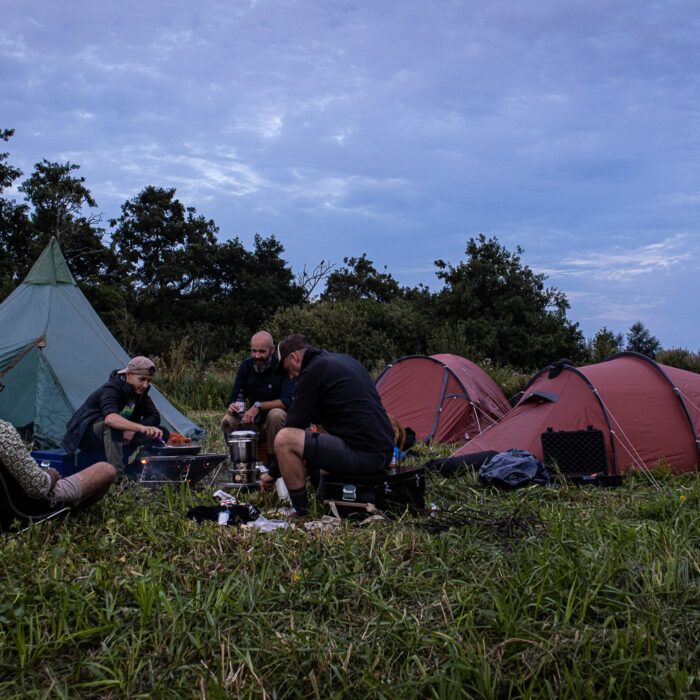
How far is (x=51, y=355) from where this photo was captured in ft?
26.5

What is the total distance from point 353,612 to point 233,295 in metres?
30.7

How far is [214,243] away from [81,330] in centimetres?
2567

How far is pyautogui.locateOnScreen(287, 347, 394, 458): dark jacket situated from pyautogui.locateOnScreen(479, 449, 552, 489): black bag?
1.38 metres

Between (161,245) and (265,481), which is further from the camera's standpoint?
(161,245)

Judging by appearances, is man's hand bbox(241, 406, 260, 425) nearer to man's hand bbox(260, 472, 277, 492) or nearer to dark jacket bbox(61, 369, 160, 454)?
dark jacket bbox(61, 369, 160, 454)

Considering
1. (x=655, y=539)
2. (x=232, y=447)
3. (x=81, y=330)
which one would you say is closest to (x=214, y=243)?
(x=81, y=330)

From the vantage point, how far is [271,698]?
2.07 metres

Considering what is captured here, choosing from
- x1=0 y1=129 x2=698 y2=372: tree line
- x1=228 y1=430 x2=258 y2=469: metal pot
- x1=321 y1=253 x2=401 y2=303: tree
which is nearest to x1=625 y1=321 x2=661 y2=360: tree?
x1=0 y1=129 x2=698 y2=372: tree line

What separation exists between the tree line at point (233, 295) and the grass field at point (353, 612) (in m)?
14.0

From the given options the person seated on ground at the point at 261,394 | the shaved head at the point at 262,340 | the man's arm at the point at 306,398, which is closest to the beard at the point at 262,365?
the person seated on ground at the point at 261,394

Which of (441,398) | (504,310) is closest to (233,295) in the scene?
(504,310)

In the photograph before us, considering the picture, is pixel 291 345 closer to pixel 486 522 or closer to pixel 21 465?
pixel 486 522

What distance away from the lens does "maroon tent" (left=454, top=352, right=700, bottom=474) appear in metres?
6.36

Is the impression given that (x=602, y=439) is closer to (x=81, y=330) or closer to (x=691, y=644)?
(x=691, y=644)
